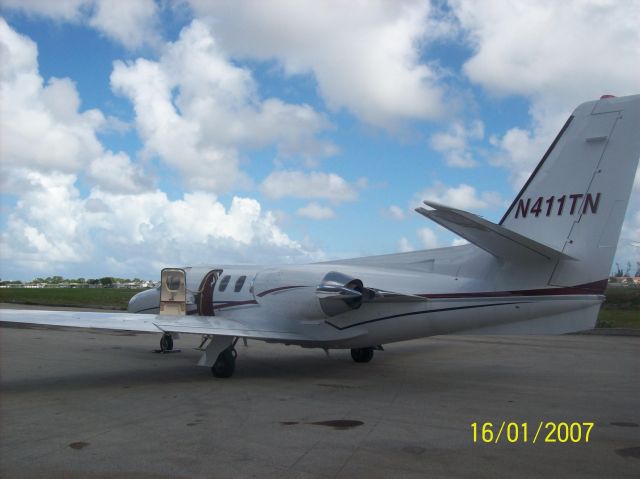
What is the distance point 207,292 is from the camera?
16.5m

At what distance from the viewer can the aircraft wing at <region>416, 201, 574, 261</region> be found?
9.16 metres

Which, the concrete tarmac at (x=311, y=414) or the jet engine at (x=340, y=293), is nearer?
the concrete tarmac at (x=311, y=414)

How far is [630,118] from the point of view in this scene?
10758mm

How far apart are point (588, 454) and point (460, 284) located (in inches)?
208

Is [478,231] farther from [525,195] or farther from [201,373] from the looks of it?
[201,373]

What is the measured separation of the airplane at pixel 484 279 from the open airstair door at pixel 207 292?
1.59 m

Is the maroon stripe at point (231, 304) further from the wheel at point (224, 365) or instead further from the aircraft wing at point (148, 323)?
the wheel at point (224, 365)

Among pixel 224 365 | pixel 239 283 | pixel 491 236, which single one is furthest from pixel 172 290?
pixel 491 236

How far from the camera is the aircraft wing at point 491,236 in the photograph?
916 cm

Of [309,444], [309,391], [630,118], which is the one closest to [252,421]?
[309,444]

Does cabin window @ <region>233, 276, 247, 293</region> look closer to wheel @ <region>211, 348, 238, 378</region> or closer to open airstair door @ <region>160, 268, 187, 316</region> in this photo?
open airstair door @ <region>160, 268, 187, 316</region>
